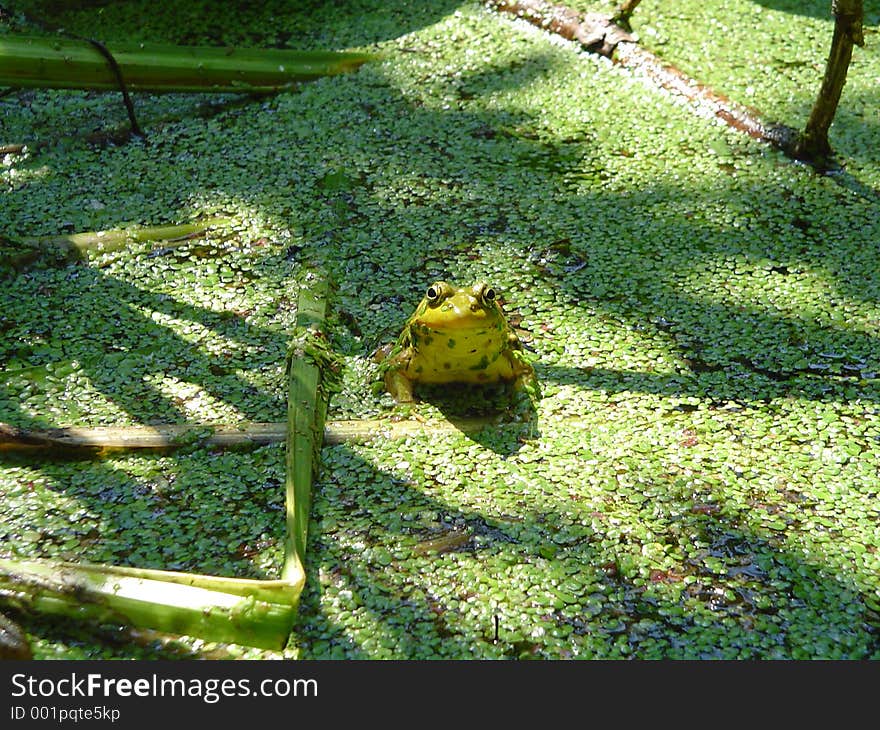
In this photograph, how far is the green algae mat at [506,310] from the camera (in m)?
2.34

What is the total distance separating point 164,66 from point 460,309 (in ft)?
7.27

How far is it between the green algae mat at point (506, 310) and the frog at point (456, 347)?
0.24 feet

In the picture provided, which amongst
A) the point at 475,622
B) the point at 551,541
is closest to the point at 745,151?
the point at 551,541

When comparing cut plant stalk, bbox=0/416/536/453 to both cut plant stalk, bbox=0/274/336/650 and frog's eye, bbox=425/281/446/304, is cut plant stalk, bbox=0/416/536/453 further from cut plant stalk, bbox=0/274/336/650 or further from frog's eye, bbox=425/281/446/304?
cut plant stalk, bbox=0/274/336/650

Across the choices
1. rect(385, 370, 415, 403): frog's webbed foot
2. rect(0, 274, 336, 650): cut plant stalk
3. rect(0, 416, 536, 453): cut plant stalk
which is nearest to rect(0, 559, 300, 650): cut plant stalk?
rect(0, 274, 336, 650): cut plant stalk

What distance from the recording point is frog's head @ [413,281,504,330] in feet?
9.23

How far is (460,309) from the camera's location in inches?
111

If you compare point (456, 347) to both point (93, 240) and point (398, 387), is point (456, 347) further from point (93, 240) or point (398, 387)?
point (93, 240)

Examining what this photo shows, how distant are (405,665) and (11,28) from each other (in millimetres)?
4069

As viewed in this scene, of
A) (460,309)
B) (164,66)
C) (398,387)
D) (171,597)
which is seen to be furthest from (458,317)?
(164,66)

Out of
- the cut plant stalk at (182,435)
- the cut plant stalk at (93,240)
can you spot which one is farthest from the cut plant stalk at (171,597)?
the cut plant stalk at (93,240)

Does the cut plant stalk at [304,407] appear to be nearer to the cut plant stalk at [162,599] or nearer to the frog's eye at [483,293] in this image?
the cut plant stalk at [162,599]

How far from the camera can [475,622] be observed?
2.24 m

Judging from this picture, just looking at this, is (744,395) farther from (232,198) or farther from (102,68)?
(102,68)
